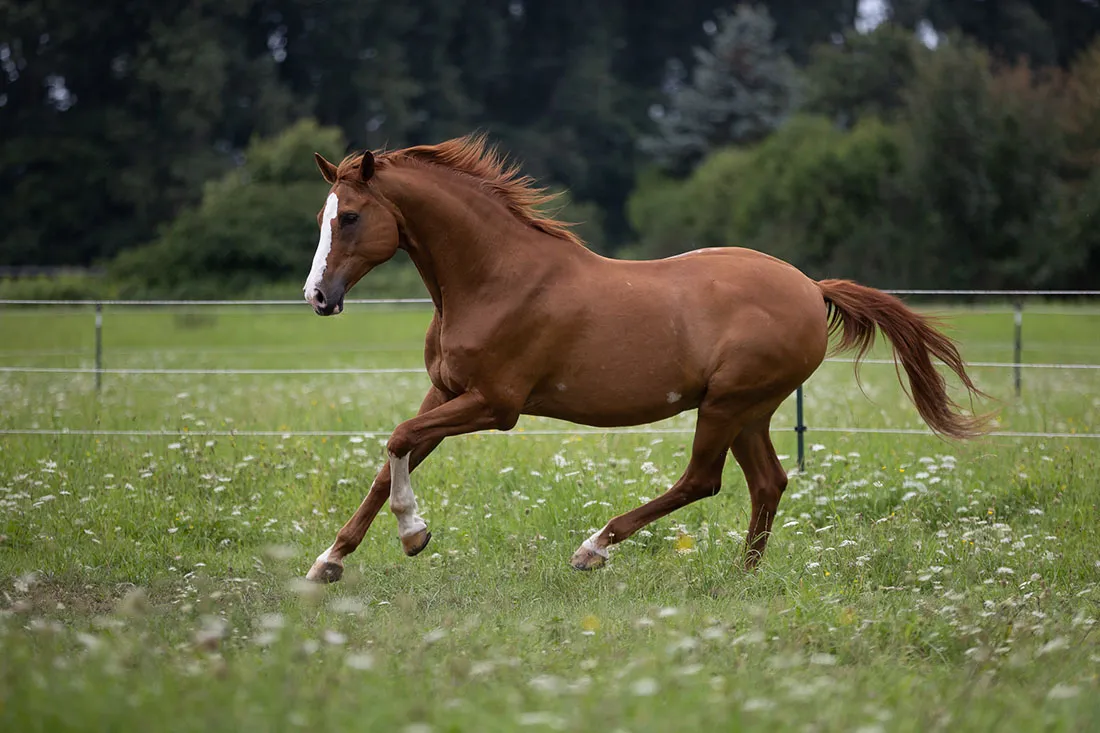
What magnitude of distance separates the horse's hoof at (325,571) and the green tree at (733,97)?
4654 cm

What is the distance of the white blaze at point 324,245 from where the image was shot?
5855 millimetres

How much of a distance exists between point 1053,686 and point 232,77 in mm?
46296

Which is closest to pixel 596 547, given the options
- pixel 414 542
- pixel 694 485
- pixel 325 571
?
pixel 694 485

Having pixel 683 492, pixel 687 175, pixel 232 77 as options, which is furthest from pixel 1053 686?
pixel 687 175

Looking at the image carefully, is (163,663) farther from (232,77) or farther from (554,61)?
(554,61)

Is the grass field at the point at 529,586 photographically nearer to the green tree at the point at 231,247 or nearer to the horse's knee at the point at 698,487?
the horse's knee at the point at 698,487

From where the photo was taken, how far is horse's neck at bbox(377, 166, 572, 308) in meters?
6.26

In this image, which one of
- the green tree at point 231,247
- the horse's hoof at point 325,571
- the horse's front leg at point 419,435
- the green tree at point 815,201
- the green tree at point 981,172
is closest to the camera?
the horse's front leg at point 419,435

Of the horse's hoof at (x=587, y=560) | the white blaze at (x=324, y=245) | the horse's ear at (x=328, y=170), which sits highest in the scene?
the horse's ear at (x=328, y=170)

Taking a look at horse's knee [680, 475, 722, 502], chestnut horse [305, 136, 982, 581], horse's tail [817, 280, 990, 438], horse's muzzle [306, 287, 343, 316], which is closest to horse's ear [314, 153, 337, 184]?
chestnut horse [305, 136, 982, 581]

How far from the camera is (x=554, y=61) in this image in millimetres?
54250

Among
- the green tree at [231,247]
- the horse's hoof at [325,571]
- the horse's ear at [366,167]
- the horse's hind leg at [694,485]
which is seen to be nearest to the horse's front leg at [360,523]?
the horse's hoof at [325,571]

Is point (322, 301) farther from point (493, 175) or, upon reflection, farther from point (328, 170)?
point (493, 175)

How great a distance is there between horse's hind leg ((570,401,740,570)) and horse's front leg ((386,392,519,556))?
0.85m
